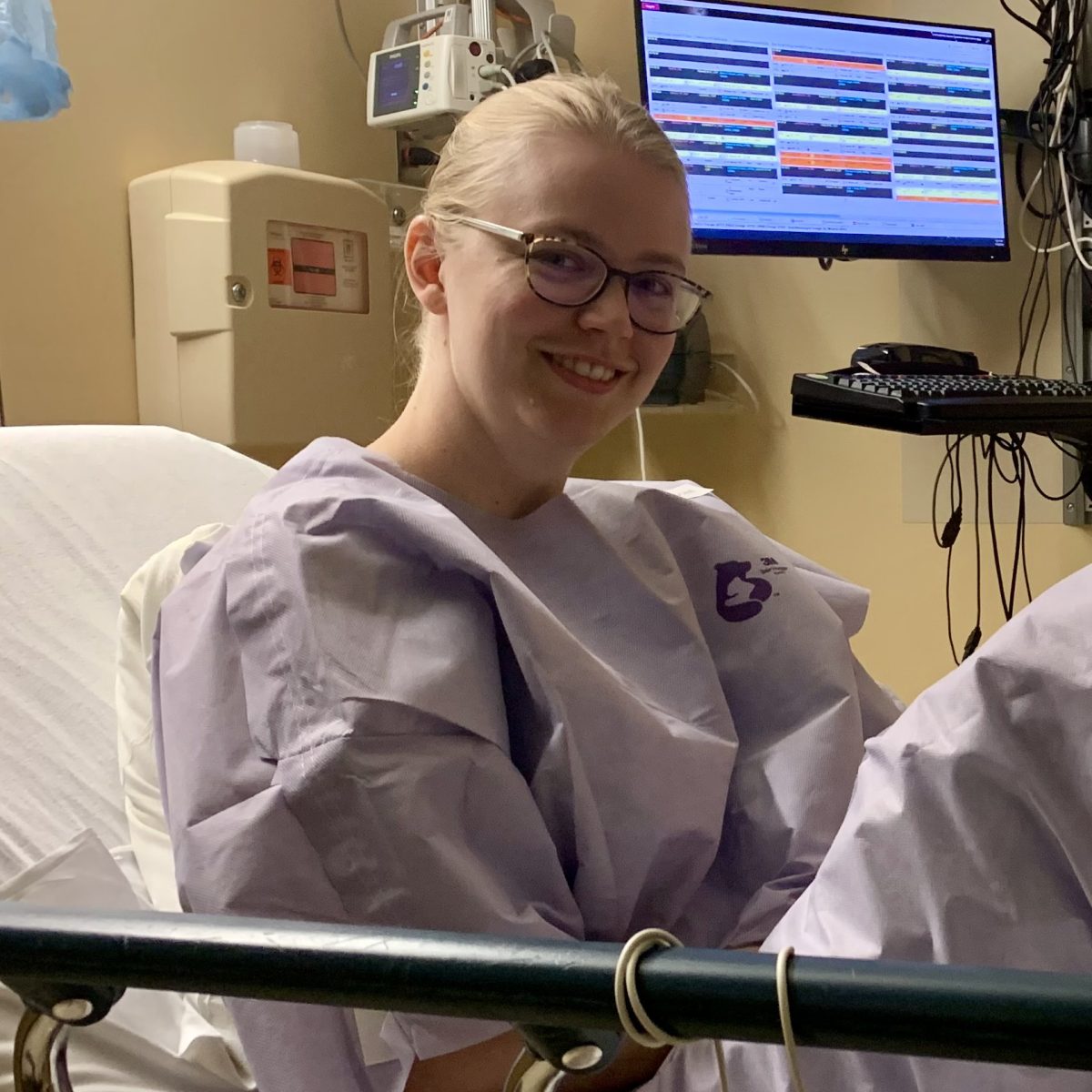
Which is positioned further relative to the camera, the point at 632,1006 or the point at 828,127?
the point at 828,127

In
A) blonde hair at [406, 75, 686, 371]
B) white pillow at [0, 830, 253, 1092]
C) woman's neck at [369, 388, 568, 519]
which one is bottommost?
white pillow at [0, 830, 253, 1092]

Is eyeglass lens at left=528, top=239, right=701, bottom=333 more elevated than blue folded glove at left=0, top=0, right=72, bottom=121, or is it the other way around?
blue folded glove at left=0, top=0, right=72, bottom=121

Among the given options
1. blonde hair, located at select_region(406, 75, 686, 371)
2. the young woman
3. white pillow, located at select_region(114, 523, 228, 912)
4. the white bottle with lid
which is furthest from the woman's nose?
the white bottle with lid

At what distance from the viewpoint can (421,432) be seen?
3.45 feet

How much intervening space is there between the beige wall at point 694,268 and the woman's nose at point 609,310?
1.25 m

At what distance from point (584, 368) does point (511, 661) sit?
245mm

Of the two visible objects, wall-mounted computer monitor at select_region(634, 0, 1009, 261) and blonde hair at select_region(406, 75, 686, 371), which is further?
wall-mounted computer monitor at select_region(634, 0, 1009, 261)

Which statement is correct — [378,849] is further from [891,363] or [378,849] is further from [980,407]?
[891,363]

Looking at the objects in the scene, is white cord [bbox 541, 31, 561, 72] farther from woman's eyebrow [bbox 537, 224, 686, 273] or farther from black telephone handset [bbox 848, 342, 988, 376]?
woman's eyebrow [bbox 537, 224, 686, 273]

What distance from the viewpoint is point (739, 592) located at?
1121 millimetres

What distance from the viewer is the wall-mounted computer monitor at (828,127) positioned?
6.34ft

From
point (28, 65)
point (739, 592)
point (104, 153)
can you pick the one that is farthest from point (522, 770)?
point (104, 153)

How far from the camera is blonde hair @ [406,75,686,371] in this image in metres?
1.05

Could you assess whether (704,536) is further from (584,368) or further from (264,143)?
(264,143)
